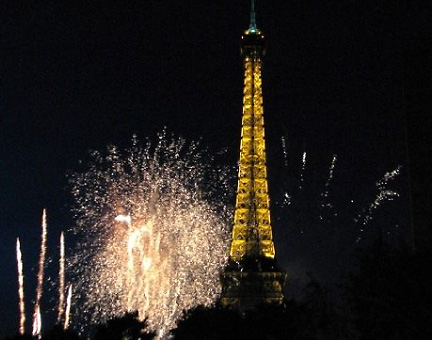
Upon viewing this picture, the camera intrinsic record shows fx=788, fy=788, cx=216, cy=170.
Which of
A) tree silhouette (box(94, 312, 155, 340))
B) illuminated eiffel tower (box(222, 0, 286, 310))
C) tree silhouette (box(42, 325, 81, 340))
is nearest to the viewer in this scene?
tree silhouette (box(94, 312, 155, 340))

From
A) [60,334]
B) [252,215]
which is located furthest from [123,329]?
[252,215]

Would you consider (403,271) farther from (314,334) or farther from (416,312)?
(314,334)

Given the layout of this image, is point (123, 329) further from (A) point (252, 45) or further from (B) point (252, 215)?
(A) point (252, 45)

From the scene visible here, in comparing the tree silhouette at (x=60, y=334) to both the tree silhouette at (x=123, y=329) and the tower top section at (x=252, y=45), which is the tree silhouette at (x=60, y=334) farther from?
the tower top section at (x=252, y=45)

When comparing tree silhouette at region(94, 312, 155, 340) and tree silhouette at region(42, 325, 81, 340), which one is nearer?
tree silhouette at region(94, 312, 155, 340)

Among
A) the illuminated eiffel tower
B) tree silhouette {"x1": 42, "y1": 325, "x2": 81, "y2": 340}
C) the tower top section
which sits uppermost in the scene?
the tower top section

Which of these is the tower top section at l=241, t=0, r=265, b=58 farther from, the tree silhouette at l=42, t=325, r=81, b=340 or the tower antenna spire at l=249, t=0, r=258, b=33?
the tree silhouette at l=42, t=325, r=81, b=340

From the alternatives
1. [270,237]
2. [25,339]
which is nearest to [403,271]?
[25,339]

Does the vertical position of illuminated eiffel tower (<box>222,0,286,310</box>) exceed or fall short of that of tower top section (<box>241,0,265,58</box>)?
it falls short

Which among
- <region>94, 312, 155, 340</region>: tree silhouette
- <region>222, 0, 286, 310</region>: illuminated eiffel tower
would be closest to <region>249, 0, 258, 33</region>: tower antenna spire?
<region>222, 0, 286, 310</region>: illuminated eiffel tower
